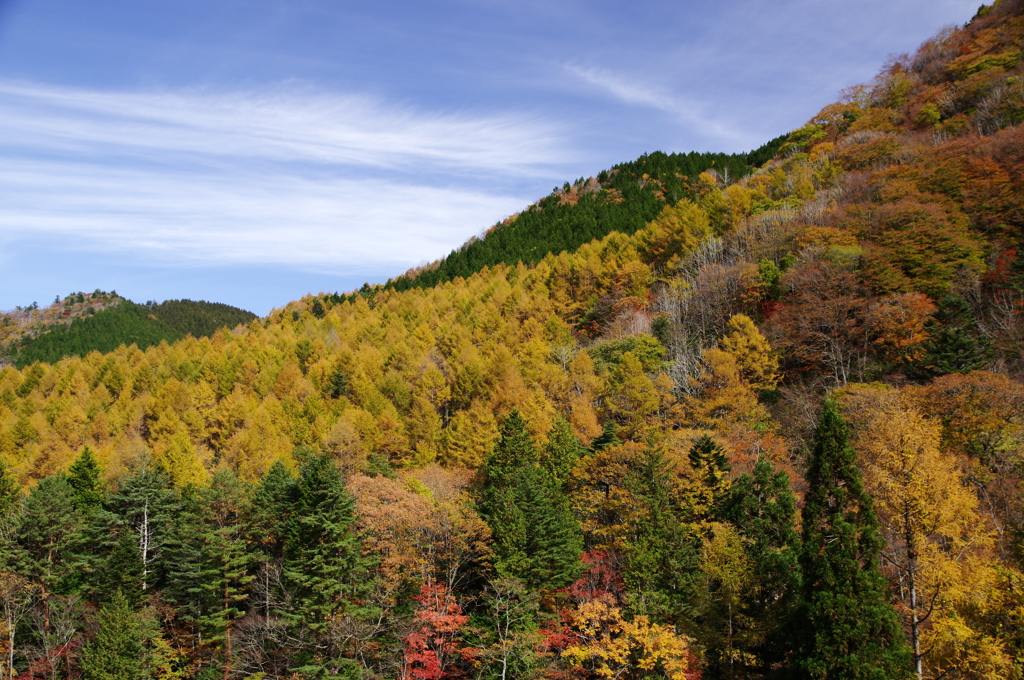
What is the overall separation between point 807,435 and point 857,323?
10779 mm

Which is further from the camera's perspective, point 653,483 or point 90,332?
point 90,332

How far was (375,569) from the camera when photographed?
3128 centimetres

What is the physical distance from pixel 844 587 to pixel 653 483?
11.8m

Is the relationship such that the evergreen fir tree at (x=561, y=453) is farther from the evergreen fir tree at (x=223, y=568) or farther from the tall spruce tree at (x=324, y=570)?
the evergreen fir tree at (x=223, y=568)

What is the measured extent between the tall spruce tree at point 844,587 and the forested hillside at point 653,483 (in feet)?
0.27

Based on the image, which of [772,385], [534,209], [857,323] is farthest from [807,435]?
[534,209]

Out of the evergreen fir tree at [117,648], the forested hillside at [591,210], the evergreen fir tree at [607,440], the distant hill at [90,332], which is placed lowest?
the evergreen fir tree at [117,648]

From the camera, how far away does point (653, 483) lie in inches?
1114

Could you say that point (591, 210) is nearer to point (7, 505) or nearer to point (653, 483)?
point (653, 483)

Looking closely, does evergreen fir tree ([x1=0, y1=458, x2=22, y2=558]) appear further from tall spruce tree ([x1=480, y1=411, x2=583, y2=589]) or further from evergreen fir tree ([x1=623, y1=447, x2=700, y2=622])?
evergreen fir tree ([x1=623, y1=447, x2=700, y2=622])

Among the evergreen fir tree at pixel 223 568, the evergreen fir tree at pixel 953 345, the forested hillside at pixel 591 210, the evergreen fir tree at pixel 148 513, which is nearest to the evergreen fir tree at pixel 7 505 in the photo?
the evergreen fir tree at pixel 148 513

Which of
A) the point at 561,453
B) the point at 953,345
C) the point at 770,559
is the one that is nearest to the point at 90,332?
the point at 561,453

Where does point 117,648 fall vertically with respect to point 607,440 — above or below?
below

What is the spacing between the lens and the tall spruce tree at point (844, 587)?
53.5ft
